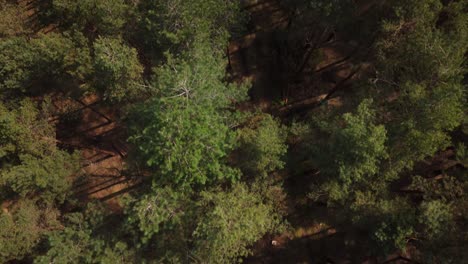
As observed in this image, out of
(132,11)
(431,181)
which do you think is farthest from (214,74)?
(431,181)

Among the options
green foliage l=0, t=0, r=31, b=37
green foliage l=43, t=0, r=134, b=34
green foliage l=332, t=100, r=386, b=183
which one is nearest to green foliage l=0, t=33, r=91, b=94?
green foliage l=0, t=0, r=31, b=37

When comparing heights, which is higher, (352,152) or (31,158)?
(352,152)

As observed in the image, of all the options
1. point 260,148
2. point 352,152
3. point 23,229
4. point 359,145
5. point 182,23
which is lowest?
point 23,229

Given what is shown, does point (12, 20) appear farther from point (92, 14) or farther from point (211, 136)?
point (211, 136)

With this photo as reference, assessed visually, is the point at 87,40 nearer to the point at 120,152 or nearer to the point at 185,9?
the point at 185,9

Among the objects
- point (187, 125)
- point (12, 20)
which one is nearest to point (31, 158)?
point (12, 20)

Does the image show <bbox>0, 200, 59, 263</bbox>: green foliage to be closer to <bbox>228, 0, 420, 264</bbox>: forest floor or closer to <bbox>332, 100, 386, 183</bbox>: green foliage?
<bbox>228, 0, 420, 264</bbox>: forest floor

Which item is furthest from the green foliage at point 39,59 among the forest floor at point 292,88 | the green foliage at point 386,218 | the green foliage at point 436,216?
the green foliage at point 436,216
